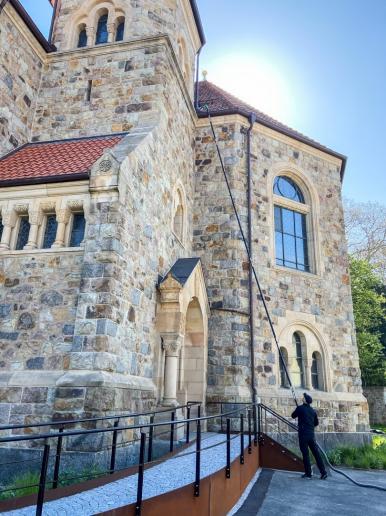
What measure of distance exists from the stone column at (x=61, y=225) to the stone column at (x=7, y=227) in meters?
0.96

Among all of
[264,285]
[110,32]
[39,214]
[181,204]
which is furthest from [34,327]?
[110,32]

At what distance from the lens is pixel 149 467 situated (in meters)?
5.60

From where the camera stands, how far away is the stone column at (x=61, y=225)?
7461mm

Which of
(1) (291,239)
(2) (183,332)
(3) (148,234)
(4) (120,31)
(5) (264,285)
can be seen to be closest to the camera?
(3) (148,234)

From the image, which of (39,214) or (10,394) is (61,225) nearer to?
(39,214)

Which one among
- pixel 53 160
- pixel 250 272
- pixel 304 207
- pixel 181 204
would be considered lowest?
pixel 250 272

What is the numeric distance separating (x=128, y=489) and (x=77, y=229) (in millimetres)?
4732

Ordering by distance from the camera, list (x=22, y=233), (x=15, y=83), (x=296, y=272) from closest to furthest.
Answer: (x=22, y=233), (x=15, y=83), (x=296, y=272)

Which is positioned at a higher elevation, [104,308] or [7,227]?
[7,227]

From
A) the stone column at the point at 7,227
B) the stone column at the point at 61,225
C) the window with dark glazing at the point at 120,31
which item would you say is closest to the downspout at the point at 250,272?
the window with dark glazing at the point at 120,31

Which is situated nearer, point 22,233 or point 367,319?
point 22,233

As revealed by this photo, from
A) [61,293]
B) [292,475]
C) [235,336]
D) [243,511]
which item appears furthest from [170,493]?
[235,336]

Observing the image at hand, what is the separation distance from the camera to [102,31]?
1236 cm

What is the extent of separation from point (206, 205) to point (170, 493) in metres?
9.74
